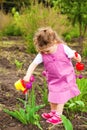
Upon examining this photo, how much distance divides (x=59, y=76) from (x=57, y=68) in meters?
0.08

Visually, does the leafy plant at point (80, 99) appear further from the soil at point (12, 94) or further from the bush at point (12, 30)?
the bush at point (12, 30)

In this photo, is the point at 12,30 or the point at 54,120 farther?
the point at 12,30

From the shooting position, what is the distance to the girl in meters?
4.48

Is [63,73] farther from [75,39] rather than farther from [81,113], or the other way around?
[75,39]

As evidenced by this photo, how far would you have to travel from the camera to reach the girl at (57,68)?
4.48m

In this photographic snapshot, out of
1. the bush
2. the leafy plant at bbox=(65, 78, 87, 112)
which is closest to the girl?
the leafy plant at bbox=(65, 78, 87, 112)

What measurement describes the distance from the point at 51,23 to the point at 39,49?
19.4 ft

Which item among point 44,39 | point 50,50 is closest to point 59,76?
point 50,50

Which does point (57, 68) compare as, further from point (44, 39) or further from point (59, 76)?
point (44, 39)

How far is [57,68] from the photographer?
4.54 m

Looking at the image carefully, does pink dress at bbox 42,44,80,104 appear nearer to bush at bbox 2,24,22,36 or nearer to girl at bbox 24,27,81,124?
girl at bbox 24,27,81,124

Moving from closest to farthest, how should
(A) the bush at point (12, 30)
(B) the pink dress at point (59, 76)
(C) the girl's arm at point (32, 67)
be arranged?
(C) the girl's arm at point (32, 67) < (B) the pink dress at point (59, 76) < (A) the bush at point (12, 30)

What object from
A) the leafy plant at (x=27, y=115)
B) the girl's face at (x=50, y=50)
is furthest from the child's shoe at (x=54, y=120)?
the girl's face at (x=50, y=50)

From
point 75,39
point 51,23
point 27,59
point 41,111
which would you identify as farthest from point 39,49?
point 75,39
